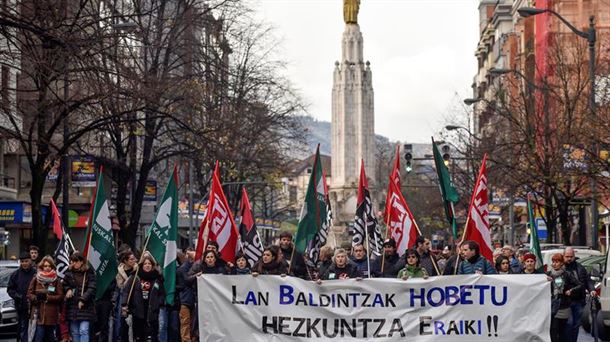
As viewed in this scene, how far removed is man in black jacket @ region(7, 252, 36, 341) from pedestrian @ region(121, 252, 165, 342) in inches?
84.4

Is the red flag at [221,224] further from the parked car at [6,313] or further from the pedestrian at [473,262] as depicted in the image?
the parked car at [6,313]

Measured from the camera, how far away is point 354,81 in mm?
139625

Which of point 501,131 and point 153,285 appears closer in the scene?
point 153,285

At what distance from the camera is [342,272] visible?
16828 millimetres

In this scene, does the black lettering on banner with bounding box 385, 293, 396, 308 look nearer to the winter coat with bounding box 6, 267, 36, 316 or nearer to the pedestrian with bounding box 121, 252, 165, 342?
the pedestrian with bounding box 121, 252, 165, 342

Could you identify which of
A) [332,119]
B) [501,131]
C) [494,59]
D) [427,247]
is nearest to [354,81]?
[332,119]

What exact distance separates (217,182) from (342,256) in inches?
111

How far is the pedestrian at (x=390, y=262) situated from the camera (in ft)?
60.0

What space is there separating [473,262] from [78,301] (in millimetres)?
5258

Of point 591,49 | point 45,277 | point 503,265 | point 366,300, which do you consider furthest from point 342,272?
point 591,49

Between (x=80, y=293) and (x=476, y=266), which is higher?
(x=476, y=266)

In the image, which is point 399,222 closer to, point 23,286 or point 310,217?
point 310,217

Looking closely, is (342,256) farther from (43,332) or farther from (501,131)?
Answer: (501,131)

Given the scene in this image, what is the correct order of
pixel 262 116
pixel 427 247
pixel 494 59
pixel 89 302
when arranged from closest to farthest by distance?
pixel 89 302
pixel 427 247
pixel 262 116
pixel 494 59
